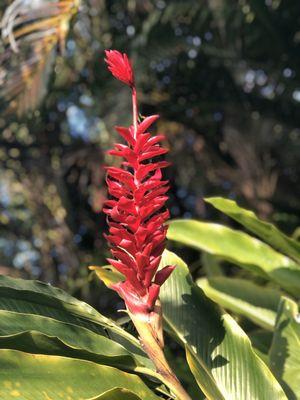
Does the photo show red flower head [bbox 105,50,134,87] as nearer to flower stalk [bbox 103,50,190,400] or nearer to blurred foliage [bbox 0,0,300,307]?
flower stalk [bbox 103,50,190,400]

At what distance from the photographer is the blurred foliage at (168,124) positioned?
531cm

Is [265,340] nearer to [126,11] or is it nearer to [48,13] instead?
[48,13]

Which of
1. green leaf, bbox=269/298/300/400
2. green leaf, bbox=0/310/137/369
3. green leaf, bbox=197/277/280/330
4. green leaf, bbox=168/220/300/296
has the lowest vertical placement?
green leaf, bbox=197/277/280/330

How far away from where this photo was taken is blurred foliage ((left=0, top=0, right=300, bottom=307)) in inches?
209

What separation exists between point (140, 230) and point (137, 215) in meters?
0.03

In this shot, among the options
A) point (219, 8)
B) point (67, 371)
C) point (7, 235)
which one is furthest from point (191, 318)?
A: point (7, 235)

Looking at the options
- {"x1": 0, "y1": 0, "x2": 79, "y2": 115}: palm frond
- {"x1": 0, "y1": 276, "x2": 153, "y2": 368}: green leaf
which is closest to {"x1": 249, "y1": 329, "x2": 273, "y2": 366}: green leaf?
{"x1": 0, "y1": 276, "x2": 153, "y2": 368}: green leaf

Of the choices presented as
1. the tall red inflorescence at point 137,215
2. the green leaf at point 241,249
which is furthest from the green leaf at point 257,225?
the tall red inflorescence at point 137,215

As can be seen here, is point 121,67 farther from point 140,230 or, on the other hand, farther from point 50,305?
point 50,305

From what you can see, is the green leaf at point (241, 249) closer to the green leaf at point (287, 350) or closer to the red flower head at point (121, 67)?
the green leaf at point (287, 350)

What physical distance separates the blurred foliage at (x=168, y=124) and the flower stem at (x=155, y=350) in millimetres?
3547

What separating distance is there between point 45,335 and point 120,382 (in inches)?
6.4

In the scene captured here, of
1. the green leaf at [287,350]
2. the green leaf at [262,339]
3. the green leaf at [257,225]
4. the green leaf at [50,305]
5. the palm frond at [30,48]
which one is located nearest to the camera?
the green leaf at [50,305]

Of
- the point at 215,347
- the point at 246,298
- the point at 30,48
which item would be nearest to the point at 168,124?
the point at 30,48
